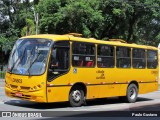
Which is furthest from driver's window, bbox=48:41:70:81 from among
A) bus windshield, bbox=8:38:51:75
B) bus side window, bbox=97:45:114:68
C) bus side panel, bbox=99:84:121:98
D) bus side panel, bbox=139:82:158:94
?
bus side panel, bbox=139:82:158:94

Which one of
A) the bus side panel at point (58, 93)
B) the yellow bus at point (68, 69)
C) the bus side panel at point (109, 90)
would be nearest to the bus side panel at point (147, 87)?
the yellow bus at point (68, 69)

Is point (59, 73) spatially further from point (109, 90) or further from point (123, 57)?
point (123, 57)

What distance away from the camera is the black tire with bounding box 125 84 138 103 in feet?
67.9

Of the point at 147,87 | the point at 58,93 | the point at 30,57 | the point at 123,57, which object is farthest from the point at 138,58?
the point at 30,57

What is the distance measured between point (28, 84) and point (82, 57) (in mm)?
2841

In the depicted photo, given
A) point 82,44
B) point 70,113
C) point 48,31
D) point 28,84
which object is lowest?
point 70,113

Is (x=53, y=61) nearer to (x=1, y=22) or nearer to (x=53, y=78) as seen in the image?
(x=53, y=78)

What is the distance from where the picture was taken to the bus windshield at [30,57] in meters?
16.0

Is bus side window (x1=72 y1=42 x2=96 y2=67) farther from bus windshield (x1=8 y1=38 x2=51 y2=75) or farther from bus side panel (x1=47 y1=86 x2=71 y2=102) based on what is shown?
bus windshield (x1=8 y1=38 x2=51 y2=75)

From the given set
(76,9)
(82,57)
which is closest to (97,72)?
(82,57)

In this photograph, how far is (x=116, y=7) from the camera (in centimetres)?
4078

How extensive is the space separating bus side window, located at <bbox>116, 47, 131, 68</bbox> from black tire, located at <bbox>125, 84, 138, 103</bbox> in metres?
1.07

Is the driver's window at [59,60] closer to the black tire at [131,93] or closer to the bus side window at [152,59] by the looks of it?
the black tire at [131,93]

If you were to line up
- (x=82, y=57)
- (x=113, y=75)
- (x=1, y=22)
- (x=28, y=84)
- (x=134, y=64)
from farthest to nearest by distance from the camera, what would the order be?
(x=1, y=22), (x=134, y=64), (x=113, y=75), (x=82, y=57), (x=28, y=84)
